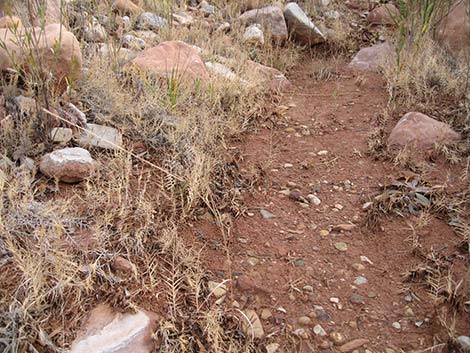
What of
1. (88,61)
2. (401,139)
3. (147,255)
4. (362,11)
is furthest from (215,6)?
(147,255)

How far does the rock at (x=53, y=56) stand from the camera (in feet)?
7.23

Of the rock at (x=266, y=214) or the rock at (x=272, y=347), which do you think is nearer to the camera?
the rock at (x=272, y=347)

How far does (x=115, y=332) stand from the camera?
4.97 feet

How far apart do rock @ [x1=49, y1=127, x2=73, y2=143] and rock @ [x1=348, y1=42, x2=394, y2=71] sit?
2.40 meters

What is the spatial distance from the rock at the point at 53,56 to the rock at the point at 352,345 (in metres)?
1.72

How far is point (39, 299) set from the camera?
4.87ft

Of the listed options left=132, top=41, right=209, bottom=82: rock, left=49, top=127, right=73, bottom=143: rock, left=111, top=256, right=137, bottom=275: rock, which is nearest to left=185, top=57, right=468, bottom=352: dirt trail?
left=111, top=256, right=137, bottom=275: rock

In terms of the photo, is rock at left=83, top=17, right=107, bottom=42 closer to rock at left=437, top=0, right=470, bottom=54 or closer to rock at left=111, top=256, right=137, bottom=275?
rock at left=111, top=256, right=137, bottom=275

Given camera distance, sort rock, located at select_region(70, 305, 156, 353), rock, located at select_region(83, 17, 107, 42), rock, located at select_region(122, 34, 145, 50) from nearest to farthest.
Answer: rock, located at select_region(70, 305, 156, 353), rock, located at select_region(83, 17, 107, 42), rock, located at select_region(122, 34, 145, 50)

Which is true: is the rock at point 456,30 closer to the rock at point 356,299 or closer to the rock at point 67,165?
the rock at point 356,299

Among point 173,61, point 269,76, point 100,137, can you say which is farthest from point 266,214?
point 269,76

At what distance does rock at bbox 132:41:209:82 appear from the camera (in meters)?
2.79

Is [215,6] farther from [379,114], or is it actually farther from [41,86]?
[41,86]

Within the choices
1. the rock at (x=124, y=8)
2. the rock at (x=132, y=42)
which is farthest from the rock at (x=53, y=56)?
the rock at (x=124, y=8)
